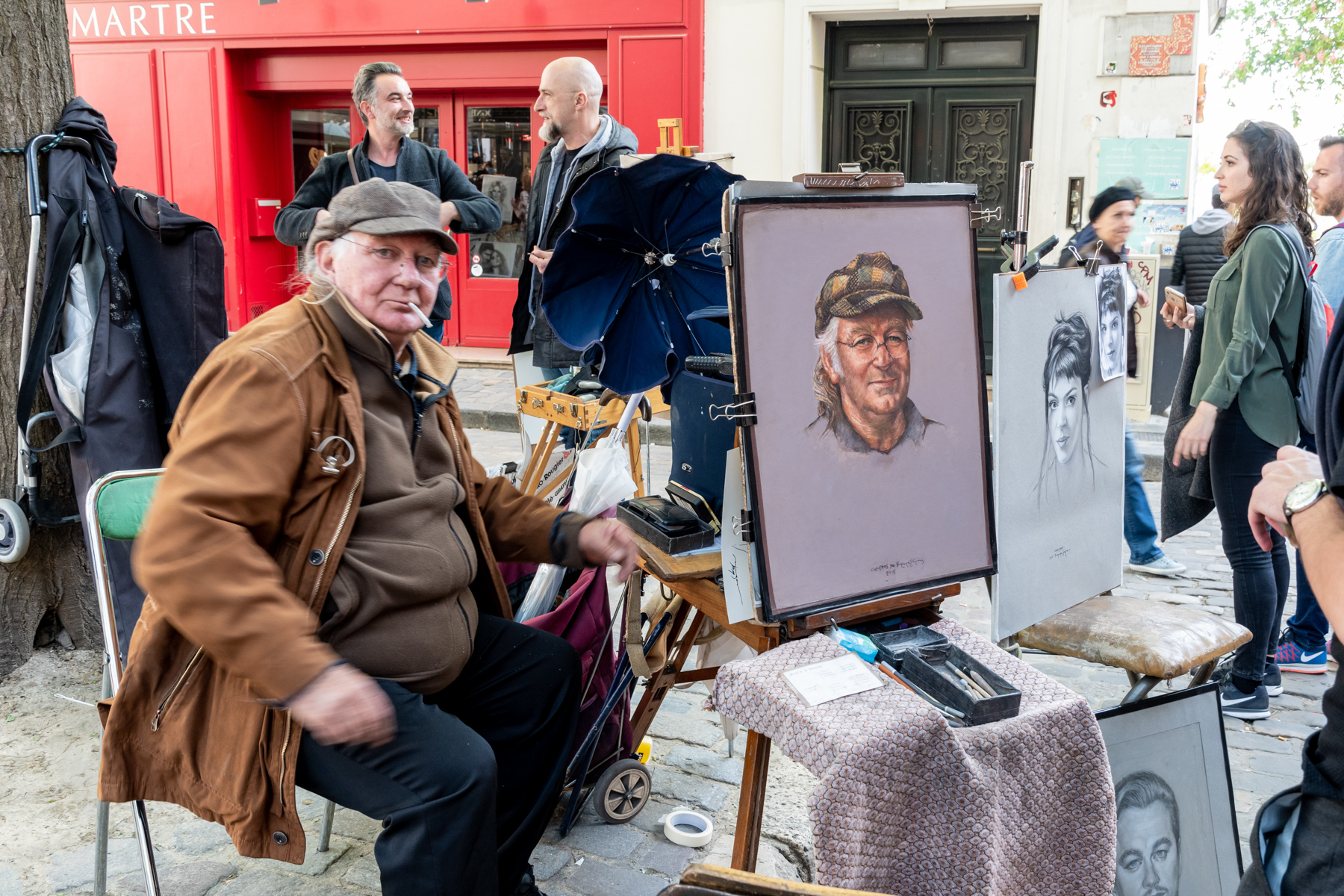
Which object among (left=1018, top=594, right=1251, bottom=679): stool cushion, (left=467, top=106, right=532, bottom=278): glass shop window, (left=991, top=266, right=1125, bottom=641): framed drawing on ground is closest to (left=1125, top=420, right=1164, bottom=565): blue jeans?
(left=991, top=266, right=1125, bottom=641): framed drawing on ground

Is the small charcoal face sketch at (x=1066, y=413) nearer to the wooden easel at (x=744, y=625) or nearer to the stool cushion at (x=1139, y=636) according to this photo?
the stool cushion at (x=1139, y=636)

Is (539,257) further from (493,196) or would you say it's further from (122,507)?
(493,196)

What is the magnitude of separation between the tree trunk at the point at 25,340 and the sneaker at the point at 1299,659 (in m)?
4.00

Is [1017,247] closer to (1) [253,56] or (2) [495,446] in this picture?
(2) [495,446]

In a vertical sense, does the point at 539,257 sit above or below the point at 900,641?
above

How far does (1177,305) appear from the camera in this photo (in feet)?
11.6

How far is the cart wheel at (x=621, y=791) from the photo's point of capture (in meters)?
2.60

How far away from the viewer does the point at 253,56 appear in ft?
31.5

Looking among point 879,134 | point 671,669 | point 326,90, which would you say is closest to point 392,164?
point 671,669

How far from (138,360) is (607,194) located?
5.48 feet

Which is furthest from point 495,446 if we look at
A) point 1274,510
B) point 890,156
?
point 1274,510

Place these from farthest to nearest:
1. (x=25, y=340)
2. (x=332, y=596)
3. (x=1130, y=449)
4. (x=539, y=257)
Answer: (x=1130, y=449), (x=539, y=257), (x=25, y=340), (x=332, y=596)

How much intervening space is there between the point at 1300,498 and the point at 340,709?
1.35 meters

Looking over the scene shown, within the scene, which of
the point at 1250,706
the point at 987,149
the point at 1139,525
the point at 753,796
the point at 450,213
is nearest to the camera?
the point at 753,796
